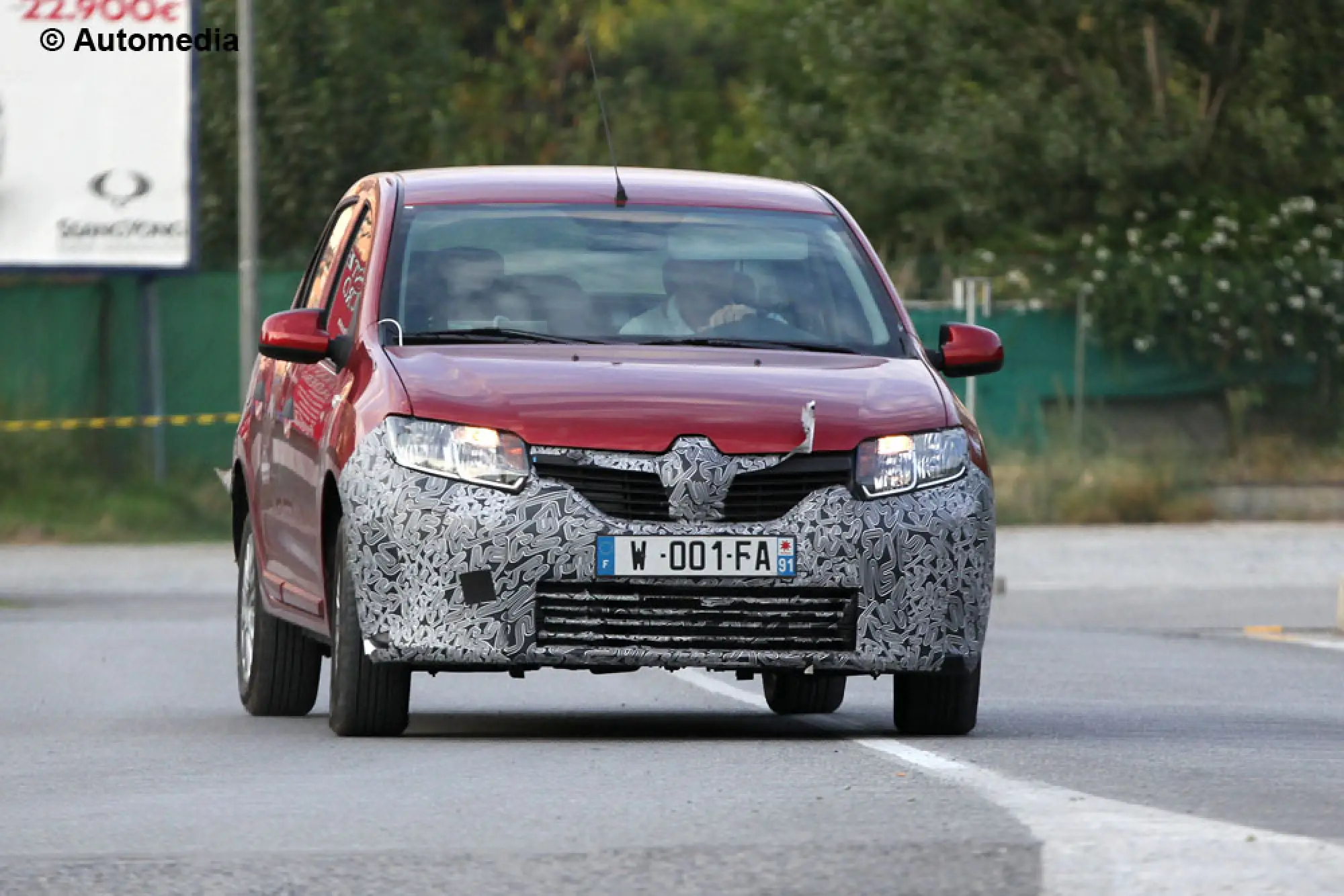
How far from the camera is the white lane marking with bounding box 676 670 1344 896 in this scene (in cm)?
621

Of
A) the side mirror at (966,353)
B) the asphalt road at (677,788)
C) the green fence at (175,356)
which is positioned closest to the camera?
the asphalt road at (677,788)

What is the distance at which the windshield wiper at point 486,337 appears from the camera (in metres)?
9.95

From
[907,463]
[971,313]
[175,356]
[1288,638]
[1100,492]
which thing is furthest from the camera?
[175,356]

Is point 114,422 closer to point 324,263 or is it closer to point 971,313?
point 971,313

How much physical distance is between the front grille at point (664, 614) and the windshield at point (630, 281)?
3.27 feet

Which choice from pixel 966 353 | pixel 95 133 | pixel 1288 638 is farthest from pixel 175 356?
pixel 966 353

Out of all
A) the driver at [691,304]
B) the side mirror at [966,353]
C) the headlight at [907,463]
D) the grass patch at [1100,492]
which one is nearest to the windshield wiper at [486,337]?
the driver at [691,304]

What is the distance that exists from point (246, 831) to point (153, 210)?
24531mm

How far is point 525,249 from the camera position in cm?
1032

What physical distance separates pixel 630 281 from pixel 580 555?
129 centimetres

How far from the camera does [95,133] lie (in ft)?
103

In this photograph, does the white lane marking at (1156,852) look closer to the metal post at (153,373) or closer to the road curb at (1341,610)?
the road curb at (1341,610)

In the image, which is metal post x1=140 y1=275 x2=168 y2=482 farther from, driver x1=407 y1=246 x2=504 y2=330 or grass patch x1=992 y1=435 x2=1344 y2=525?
driver x1=407 y1=246 x2=504 y2=330

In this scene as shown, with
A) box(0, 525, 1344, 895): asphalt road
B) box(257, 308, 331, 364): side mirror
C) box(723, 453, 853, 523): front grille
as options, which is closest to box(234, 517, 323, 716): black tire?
box(0, 525, 1344, 895): asphalt road
